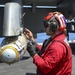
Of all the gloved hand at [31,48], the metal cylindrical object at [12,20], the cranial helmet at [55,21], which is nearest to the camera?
the cranial helmet at [55,21]

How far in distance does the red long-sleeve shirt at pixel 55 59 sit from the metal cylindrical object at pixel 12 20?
551mm

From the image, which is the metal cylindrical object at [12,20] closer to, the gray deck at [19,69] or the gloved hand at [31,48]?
the gloved hand at [31,48]

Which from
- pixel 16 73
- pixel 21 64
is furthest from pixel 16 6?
pixel 21 64

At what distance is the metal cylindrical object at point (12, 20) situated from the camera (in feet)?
10.5

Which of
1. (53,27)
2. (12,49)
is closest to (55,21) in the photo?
(53,27)

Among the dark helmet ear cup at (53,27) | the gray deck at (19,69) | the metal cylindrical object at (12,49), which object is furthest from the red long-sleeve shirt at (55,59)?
the gray deck at (19,69)

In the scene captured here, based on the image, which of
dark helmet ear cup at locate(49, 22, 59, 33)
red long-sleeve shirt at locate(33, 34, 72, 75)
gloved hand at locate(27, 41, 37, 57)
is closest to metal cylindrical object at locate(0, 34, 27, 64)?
gloved hand at locate(27, 41, 37, 57)

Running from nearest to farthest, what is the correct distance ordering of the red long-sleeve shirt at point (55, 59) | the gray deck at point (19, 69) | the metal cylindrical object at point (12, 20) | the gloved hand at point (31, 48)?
1. the red long-sleeve shirt at point (55, 59)
2. the gloved hand at point (31, 48)
3. the metal cylindrical object at point (12, 20)
4. the gray deck at point (19, 69)

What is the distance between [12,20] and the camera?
343cm

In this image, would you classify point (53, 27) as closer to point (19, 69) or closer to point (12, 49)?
point (12, 49)

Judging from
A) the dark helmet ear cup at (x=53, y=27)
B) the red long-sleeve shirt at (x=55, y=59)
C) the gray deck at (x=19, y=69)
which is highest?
the dark helmet ear cup at (x=53, y=27)

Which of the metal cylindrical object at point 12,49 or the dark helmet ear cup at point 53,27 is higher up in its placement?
the dark helmet ear cup at point 53,27

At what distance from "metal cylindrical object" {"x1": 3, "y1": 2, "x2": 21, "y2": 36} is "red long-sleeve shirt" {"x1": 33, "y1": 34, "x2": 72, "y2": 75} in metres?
0.55

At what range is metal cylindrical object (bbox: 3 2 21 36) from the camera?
10.5ft
